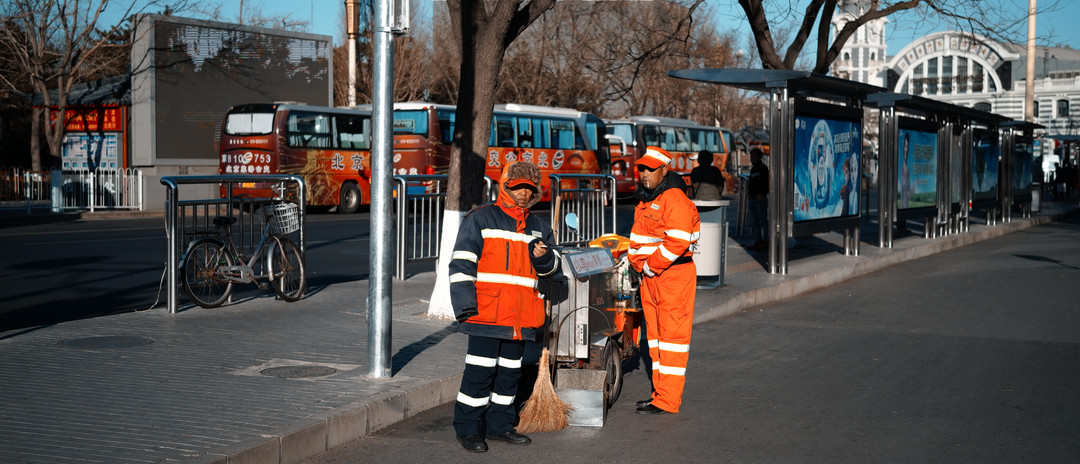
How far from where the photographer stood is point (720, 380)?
26.2 ft

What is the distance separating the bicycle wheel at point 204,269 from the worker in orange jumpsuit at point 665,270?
4.71m

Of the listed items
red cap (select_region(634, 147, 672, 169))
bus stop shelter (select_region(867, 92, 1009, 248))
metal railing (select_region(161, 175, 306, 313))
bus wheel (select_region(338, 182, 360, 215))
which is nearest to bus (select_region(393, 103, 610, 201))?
bus wheel (select_region(338, 182, 360, 215))

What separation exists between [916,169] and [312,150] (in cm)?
1679

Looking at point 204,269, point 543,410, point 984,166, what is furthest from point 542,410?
point 984,166

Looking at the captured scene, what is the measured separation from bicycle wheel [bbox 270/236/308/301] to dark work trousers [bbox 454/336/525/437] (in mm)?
5006

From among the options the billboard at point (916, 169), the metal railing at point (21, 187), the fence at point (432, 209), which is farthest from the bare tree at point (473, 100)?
the metal railing at point (21, 187)

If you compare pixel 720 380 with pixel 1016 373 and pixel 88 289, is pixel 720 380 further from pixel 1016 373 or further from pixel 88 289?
pixel 88 289

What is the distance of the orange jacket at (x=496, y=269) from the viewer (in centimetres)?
579

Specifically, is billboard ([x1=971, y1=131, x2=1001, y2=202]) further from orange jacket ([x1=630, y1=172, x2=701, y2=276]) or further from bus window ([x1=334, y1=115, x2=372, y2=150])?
orange jacket ([x1=630, y1=172, x2=701, y2=276])

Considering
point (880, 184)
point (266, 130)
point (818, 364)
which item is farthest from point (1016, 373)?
point (266, 130)

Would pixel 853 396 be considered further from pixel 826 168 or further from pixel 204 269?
pixel 826 168

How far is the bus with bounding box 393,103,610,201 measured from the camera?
31.2 metres

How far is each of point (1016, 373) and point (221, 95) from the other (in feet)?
96.5

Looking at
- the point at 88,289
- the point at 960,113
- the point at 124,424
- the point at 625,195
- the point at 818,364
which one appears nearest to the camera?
the point at 124,424
